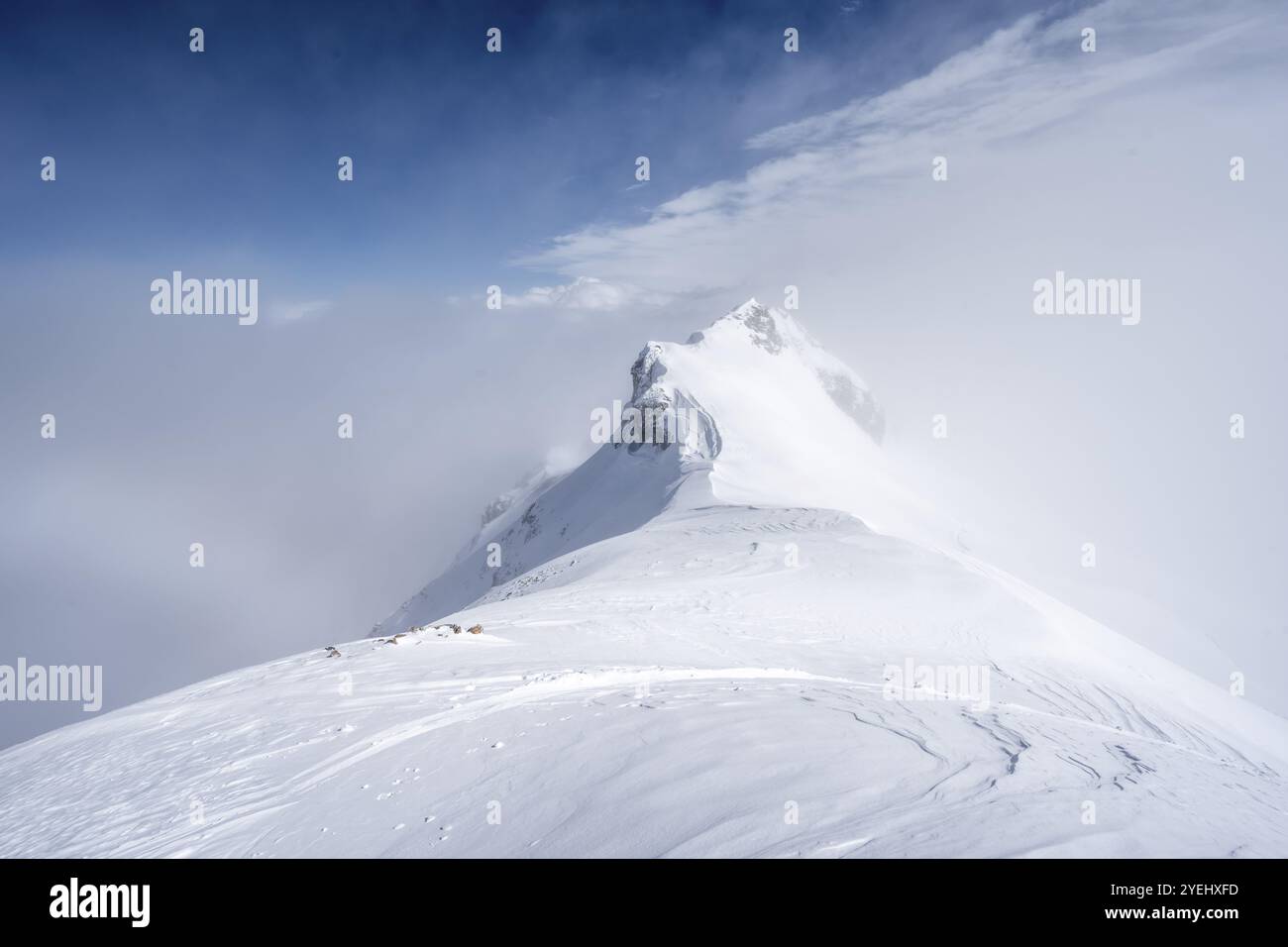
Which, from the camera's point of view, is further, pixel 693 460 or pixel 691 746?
pixel 693 460

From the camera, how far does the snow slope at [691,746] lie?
534cm

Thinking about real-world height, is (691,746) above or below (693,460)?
below

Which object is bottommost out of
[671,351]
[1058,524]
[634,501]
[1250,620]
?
[1250,620]

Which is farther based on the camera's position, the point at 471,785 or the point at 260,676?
the point at 260,676

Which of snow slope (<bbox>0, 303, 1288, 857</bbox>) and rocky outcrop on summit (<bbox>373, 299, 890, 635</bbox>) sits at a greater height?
rocky outcrop on summit (<bbox>373, 299, 890, 635</bbox>)

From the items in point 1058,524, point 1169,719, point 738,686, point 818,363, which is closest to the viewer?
point 738,686

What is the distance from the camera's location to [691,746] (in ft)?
23.0

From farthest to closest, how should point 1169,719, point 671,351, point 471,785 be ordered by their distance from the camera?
point 671,351
point 1169,719
point 471,785

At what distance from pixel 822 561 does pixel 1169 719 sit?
456 inches

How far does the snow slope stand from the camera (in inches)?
210

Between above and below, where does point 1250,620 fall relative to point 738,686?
below
